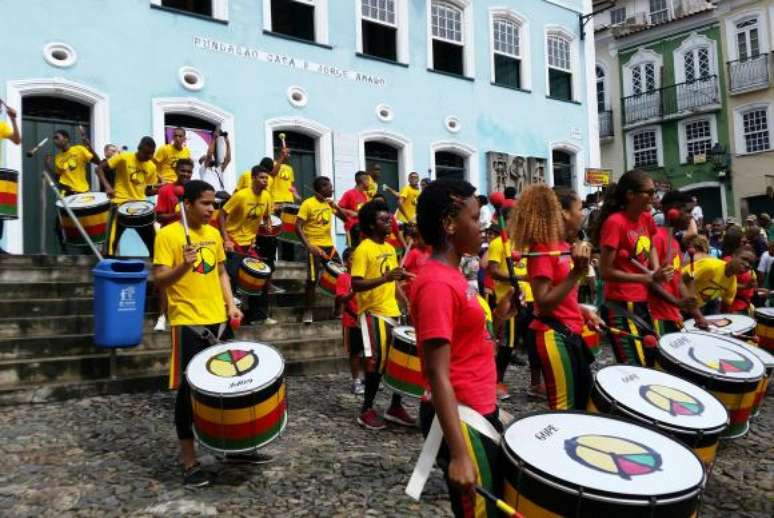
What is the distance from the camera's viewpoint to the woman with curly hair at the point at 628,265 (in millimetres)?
4281

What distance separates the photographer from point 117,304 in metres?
5.81

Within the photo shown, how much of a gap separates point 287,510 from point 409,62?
12.2 meters

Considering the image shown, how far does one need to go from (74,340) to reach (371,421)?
10.4 ft

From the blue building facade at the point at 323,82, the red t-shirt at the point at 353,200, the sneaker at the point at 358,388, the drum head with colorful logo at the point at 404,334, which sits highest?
the blue building facade at the point at 323,82

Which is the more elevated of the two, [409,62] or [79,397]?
[409,62]

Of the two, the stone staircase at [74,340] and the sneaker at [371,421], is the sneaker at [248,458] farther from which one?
the stone staircase at [74,340]

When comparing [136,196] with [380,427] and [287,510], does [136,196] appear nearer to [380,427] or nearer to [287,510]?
[380,427]

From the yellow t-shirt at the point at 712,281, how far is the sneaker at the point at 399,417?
3.72 meters

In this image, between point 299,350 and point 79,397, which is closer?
point 79,397

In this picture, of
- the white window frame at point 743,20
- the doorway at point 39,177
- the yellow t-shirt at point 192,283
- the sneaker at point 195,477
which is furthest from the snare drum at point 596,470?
the white window frame at point 743,20

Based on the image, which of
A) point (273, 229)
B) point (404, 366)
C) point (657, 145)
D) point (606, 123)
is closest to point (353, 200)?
point (273, 229)

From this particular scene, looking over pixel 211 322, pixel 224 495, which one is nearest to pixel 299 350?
pixel 211 322

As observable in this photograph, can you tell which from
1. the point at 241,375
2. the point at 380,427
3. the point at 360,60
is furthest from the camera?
the point at 360,60

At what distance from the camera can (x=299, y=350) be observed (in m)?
7.53
